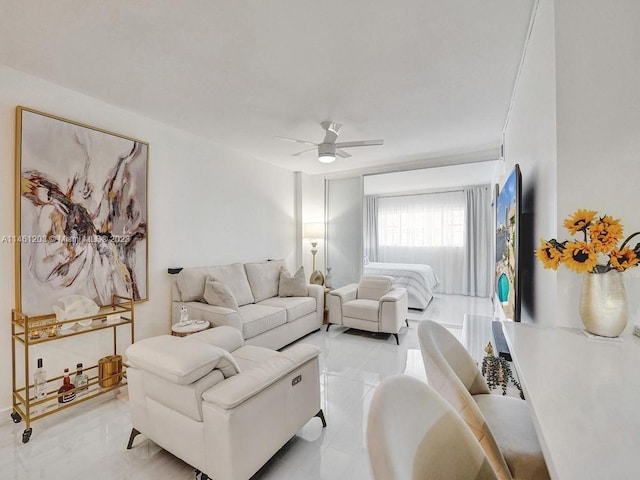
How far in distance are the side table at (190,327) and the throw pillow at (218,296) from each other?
24 cm

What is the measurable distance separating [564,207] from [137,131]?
3.54 m

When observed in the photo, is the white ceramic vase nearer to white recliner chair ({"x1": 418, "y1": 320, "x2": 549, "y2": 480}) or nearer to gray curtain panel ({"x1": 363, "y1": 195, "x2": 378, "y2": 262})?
white recliner chair ({"x1": 418, "y1": 320, "x2": 549, "y2": 480})

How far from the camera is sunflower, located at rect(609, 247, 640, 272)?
104 centimetres

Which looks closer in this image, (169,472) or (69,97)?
(169,472)

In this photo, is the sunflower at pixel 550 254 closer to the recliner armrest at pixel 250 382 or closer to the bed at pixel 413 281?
the recliner armrest at pixel 250 382

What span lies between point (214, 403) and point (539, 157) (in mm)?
2084

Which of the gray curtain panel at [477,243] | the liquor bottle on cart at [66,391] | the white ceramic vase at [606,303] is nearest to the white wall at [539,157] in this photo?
the white ceramic vase at [606,303]

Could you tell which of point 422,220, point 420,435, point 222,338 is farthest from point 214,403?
point 422,220

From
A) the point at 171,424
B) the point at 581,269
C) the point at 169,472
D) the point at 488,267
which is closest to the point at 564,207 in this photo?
the point at 581,269

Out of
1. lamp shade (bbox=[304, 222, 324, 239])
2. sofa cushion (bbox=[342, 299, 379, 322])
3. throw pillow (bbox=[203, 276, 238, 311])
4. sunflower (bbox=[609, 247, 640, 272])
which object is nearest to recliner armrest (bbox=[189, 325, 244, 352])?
throw pillow (bbox=[203, 276, 238, 311])

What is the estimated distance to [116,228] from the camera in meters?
2.82

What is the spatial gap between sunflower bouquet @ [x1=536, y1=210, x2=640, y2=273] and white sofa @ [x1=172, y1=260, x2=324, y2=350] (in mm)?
2657

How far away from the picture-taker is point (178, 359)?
1498mm

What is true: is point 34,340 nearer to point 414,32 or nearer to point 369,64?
point 369,64
